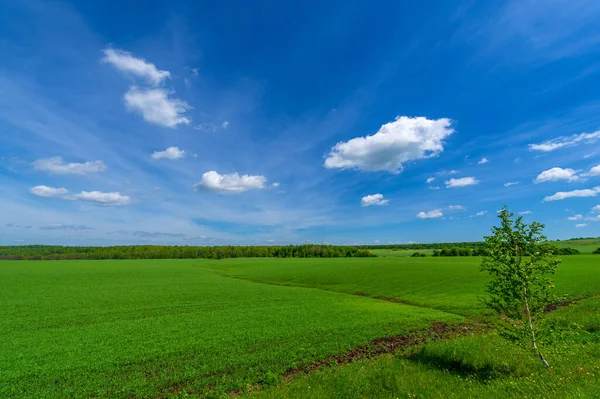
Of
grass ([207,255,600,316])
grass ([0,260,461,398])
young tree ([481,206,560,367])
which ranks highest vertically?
young tree ([481,206,560,367])

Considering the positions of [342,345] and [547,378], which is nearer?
[547,378]

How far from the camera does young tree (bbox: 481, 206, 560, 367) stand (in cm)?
1210

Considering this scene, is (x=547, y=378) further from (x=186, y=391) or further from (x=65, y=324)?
(x=65, y=324)

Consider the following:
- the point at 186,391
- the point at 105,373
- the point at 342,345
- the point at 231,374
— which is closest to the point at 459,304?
the point at 342,345

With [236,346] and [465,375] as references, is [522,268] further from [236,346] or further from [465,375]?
[236,346]

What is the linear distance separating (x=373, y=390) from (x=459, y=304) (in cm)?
2475

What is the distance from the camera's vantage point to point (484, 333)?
20969 millimetres

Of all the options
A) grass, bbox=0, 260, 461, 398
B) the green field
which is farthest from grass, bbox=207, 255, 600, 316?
grass, bbox=0, 260, 461, 398

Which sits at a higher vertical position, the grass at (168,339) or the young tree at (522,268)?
the young tree at (522,268)

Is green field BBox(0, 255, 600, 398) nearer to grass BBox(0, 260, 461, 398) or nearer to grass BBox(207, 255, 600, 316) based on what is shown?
grass BBox(0, 260, 461, 398)

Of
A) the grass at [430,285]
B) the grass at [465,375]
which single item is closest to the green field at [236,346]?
the grass at [465,375]

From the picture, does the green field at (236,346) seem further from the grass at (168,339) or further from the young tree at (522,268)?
the young tree at (522,268)

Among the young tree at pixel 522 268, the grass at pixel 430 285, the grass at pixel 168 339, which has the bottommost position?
the grass at pixel 168 339

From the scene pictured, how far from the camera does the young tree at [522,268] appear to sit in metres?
12.1
